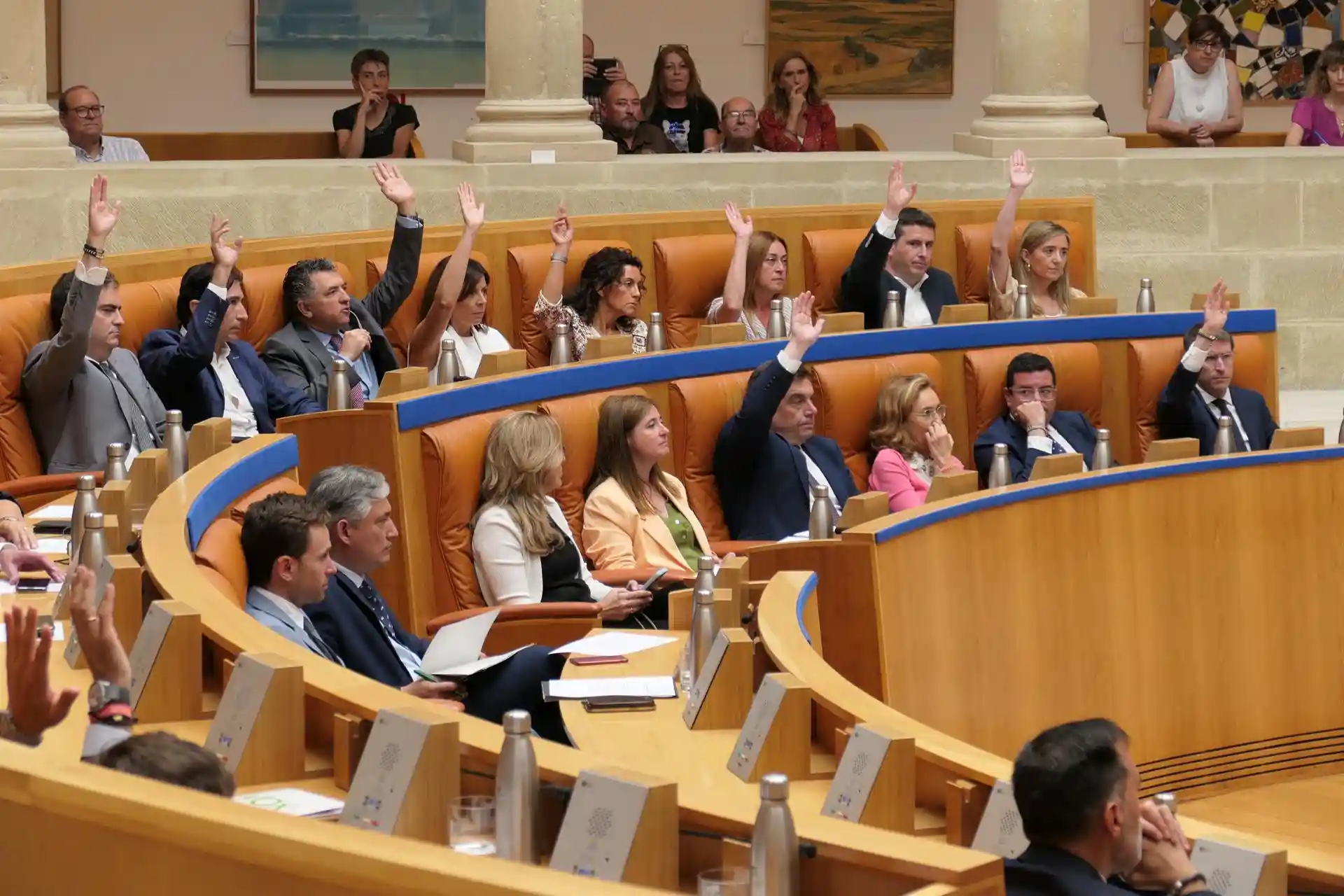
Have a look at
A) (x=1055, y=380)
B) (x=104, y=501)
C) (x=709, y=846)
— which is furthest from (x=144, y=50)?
(x=709, y=846)

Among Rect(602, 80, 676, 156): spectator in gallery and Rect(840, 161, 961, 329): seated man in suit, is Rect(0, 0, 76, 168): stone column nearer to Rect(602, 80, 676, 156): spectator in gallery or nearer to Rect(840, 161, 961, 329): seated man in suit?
Rect(602, 80, 676, 156): spectator in gallery

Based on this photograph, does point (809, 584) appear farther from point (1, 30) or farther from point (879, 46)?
point (879, 46)

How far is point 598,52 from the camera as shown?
1127 centimetres

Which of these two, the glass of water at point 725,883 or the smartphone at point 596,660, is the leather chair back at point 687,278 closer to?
the smartphone at point 596,660

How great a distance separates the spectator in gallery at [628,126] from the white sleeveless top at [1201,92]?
2206mm

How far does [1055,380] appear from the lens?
6383 mm

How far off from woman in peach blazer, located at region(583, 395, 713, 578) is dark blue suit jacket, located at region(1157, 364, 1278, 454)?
2.03 metres

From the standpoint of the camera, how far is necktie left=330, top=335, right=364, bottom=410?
5.24 meters

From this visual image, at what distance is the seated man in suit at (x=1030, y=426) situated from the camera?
609 cm

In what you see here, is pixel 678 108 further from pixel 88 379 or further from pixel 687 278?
pixel 88 379

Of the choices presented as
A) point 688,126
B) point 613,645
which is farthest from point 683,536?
point 688,126

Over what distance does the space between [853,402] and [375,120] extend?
11.2 ft

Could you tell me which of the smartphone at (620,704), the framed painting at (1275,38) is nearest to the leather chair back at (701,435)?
the smartphone at (620,704)

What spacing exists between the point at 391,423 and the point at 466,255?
149cm
